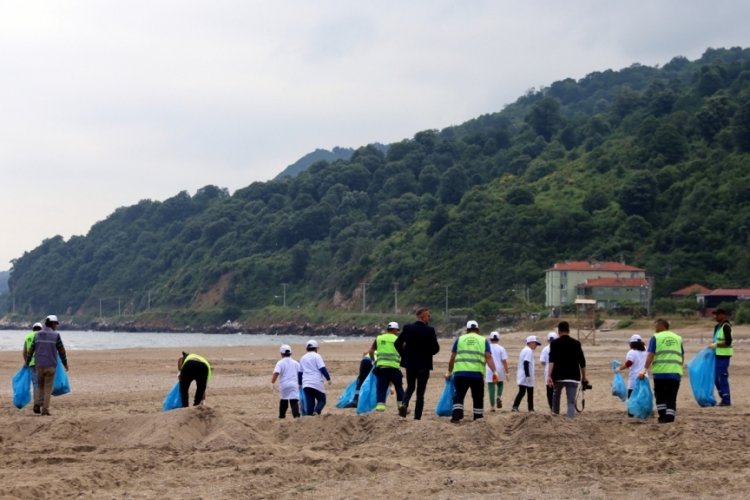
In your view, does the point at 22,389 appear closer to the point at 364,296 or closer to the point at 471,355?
the point at 471,355

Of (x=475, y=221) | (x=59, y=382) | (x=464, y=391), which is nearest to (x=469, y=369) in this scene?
(x=464, y=391)

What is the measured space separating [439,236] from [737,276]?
115ft

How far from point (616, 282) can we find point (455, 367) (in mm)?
73490

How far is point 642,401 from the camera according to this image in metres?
15.9

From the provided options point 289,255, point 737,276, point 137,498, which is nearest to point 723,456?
point 137,498

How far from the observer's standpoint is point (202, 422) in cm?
1448

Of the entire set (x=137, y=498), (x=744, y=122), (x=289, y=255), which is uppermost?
(x=744, y=122)

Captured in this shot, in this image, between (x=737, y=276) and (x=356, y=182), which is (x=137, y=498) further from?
(x=356, y=182)

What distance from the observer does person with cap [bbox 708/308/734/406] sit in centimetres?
1769

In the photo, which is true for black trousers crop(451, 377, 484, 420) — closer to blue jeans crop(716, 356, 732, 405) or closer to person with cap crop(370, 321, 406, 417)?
person with cap crop(370, 321, 406, 417)

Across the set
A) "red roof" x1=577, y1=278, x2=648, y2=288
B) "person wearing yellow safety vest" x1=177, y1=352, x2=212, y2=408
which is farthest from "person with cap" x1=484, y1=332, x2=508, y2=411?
"red roof" x1=577, y1=278, x2=648, y2=288

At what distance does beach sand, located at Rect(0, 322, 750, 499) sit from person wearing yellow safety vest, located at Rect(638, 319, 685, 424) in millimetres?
297

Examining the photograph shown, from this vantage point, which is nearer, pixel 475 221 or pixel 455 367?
pixel 455 367

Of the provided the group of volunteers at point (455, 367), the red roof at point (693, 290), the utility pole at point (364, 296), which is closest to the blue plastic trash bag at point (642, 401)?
the group of volunteers at point (455, 367)
